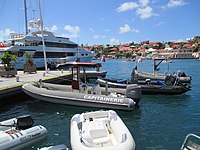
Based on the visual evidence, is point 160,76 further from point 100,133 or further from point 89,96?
point 100,133

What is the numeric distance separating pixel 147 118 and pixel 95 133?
205 inches

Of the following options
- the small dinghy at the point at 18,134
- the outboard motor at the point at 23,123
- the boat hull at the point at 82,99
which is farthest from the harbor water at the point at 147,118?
the outboard motor at the point at 23,123

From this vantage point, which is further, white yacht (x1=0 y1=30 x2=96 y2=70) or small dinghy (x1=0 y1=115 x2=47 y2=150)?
white yacht (x1=0 y1=30 x2=96 y2=70)

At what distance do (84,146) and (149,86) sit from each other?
12.1m

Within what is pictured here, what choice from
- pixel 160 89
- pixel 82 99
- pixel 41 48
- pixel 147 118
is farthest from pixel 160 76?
pixel 41 48

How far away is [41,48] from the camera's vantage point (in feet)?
123

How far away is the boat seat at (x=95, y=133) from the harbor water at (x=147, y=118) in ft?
4.83

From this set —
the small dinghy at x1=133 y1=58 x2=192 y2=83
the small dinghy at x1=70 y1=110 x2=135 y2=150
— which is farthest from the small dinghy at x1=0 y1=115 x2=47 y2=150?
the small dinghy at x1=133 y1=58 x2=192 y2=83

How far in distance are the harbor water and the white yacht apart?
20.7 meters

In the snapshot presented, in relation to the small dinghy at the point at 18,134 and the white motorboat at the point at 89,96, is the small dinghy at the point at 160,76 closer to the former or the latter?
the white motorboat at the point at 89,96

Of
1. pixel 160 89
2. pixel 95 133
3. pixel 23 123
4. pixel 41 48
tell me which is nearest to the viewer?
pixel 95 133

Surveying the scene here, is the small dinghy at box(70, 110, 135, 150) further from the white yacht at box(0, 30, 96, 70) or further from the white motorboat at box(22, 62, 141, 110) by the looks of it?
the white yacht at box(0, 30, 96, 70)

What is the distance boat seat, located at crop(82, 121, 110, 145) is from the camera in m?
5.95

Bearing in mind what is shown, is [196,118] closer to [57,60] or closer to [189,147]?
[189,147]
